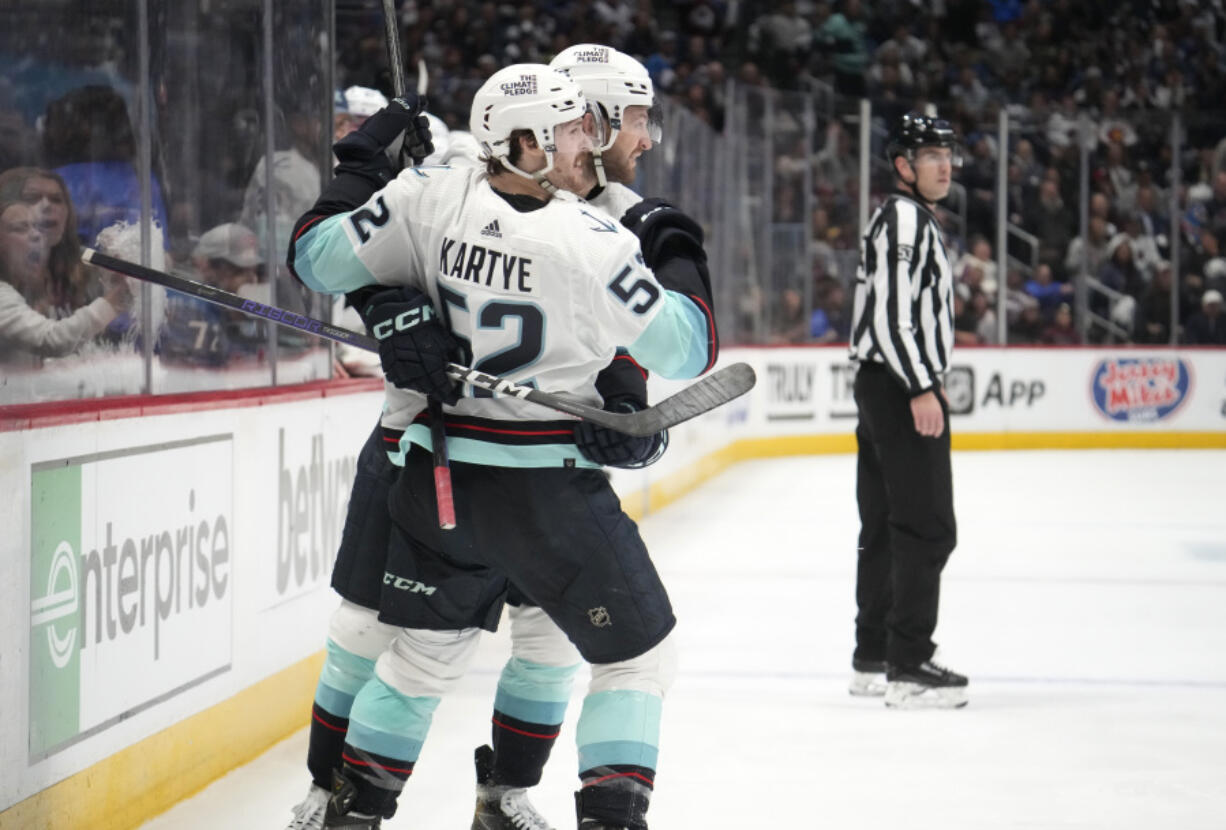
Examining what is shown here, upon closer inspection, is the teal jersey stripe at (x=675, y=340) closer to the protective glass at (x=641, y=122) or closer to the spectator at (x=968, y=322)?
the protective glass at (x=641, y=122)

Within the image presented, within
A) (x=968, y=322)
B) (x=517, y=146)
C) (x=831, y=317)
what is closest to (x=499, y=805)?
(x=517, y=146)

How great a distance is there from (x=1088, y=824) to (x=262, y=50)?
2615 mm

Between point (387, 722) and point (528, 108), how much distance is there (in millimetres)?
948

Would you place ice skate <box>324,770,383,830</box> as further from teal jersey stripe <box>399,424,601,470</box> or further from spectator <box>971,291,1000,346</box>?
spectator <box>971,291,1000,346</box>

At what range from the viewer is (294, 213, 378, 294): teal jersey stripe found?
2438mm

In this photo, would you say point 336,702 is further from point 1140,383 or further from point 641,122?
point 1140,383

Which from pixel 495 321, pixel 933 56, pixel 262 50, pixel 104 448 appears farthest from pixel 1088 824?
pixel 933 56

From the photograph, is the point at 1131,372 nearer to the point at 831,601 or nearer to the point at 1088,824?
the point at 831,601

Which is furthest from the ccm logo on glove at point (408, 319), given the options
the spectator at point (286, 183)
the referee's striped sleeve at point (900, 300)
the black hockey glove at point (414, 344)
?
the referee's striped sleeve at point (900, 300)

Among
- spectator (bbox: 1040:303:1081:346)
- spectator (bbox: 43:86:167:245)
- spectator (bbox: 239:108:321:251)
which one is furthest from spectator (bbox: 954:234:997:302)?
spectator (bbox: 43:86:167:245)

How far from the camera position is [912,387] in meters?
4.13

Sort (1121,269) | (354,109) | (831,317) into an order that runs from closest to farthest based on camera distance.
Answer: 1. (354,109)
2. (831,317)
3. (1121,269)

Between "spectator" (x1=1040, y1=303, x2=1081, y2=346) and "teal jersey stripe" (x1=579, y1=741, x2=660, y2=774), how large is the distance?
10.9 meters

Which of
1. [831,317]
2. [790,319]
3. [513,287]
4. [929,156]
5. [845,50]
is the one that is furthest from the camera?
[845,50]
